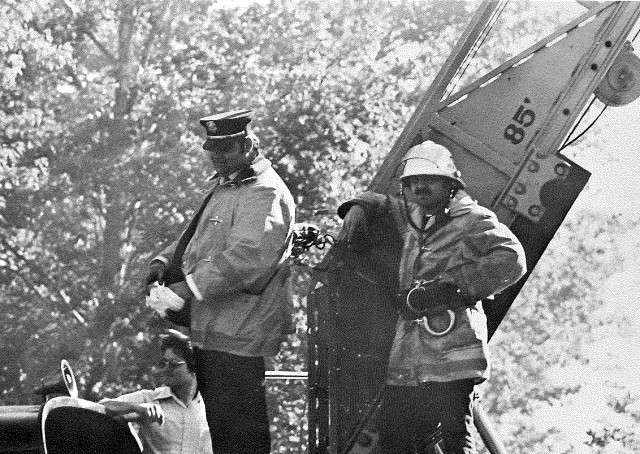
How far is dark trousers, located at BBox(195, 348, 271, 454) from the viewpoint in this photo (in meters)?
7.76

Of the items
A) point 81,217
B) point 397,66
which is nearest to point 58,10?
point 81,217

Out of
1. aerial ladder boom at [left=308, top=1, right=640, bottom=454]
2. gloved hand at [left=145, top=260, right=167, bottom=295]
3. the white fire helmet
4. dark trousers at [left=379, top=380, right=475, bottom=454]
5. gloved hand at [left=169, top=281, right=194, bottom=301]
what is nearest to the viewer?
dark trousers at [left=379, top=380, right=475, bottom=454]

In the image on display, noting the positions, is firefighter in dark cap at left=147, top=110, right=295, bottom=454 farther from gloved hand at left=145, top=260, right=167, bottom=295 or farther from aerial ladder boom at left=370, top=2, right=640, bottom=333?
aerial ladder boom at left=370, top=2, right=640, bottom=333

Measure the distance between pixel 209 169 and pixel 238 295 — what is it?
1705 centimetres

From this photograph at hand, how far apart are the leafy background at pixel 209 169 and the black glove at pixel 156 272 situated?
1208cm

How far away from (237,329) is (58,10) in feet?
68.4

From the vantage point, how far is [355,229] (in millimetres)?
7816

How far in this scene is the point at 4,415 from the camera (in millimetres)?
6117

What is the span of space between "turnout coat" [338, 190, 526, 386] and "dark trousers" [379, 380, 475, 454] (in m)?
0.06

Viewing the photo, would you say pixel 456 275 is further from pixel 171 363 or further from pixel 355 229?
→ pixel 171 363

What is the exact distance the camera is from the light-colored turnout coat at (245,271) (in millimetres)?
7703

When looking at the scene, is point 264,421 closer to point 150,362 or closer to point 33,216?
point 150,362

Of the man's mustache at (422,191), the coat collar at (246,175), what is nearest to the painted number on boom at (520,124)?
the coat collar at (246,175)

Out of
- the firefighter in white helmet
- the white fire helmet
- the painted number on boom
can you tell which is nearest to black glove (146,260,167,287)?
the firefighter in white helmet
